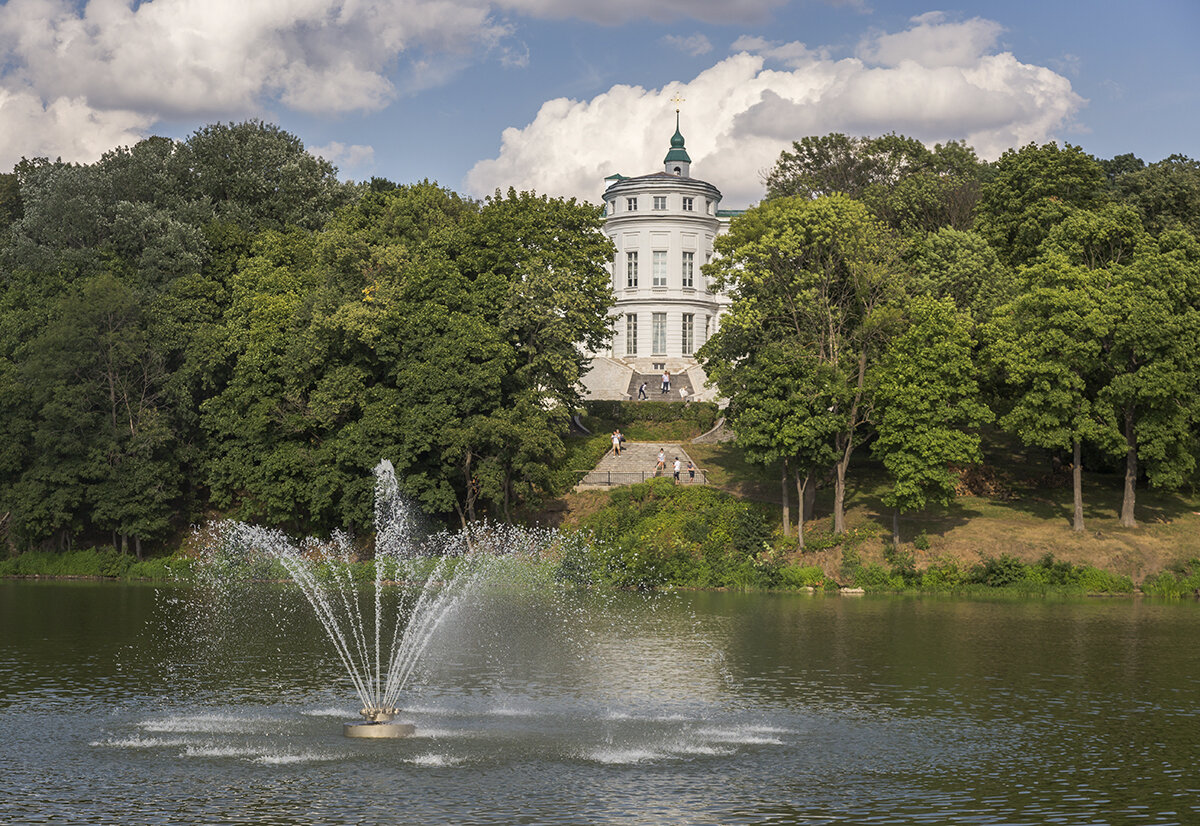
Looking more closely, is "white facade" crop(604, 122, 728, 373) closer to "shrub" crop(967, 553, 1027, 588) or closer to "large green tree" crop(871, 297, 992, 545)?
"large green tree" crop(871, 297, 992, 545)

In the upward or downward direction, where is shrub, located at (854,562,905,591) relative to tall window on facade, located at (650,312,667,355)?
downward

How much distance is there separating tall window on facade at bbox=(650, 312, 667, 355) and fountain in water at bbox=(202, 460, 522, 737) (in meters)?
42.8

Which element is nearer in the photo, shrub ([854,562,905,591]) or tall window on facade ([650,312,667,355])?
shrub ([854,562,905,591])

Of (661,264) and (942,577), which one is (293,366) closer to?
(942,577)

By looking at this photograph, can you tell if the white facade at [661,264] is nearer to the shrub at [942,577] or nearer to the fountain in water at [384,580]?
the fountain in water at [384,580]

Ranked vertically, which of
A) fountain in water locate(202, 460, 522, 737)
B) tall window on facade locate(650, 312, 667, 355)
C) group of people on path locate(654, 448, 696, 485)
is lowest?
fountain in water locate(202, 460, 522, 737)

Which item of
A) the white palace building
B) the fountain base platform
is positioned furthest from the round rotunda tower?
the fountain base platform

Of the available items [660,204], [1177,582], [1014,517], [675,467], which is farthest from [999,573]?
[660,204]

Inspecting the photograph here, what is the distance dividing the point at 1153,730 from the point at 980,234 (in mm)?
54756

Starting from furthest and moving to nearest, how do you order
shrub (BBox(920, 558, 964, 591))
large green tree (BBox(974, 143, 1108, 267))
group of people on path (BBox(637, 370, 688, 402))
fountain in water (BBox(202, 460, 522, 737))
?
group of people on path (BBox(637, 370, 688, 402)) < large green tree (BBox(974, 143, 1108, 267)) < shrub (BBox(920, 558, 964, 591)) < fountain in water (BBox(202, 460, 522, 737))

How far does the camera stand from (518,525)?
226ft

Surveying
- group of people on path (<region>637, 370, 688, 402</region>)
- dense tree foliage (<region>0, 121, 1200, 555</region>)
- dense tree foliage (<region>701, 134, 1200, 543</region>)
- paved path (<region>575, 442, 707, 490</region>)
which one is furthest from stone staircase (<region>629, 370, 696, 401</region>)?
dense tree foliage (<region>701, 134, 1200, 543</region>)

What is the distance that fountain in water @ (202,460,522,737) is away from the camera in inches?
Result: 1585

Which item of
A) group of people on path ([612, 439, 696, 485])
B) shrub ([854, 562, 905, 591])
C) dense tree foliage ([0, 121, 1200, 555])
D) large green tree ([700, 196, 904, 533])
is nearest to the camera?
shrub ([854, 562, 905, 591])
